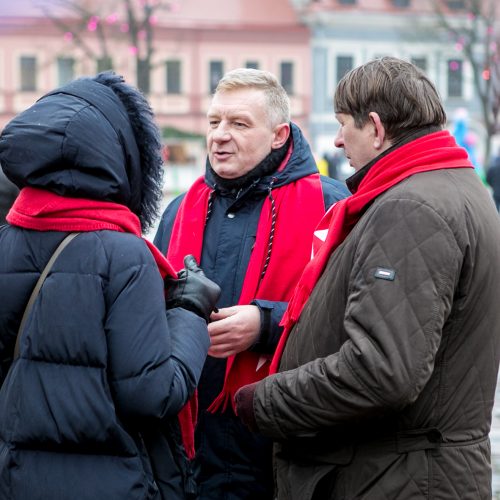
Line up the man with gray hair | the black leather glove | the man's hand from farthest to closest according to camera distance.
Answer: the man with gray hair
the man's hand
the black leather glove

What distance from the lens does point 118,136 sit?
2.38 metres

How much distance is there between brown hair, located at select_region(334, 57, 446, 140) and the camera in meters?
2.38

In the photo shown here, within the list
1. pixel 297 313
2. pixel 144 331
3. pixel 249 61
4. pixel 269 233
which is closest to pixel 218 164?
pixel 269 233

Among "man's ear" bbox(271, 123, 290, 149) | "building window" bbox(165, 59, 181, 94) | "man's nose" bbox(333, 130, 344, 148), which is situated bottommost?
"building window" bbox(165, 59, 181, 94)

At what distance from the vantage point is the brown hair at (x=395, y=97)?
2.38 meters

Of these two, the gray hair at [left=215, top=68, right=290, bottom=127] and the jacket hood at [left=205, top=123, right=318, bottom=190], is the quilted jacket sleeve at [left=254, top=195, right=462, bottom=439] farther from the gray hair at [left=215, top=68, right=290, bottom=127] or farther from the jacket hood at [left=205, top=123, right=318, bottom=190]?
the gray hair at [left=215, top=68, right=290, bottom=127]

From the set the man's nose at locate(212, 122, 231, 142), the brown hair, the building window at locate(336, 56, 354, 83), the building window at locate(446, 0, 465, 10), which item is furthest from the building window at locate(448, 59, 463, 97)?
the brown hair

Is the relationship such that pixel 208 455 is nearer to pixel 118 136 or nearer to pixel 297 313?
pixel 297 313

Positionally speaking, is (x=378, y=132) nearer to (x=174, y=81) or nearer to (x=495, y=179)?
(x=495, y=179)

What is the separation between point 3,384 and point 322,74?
47741 mm

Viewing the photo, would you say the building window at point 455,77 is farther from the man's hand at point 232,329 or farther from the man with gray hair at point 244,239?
the man's hand at point 232,329

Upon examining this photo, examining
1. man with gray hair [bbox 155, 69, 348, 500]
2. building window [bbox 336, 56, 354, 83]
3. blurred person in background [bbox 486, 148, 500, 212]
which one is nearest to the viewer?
man with gray hair [bbox 155, 69, 348, 500]

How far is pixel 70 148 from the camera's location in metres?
2.27

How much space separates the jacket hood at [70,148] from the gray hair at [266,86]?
101cm
